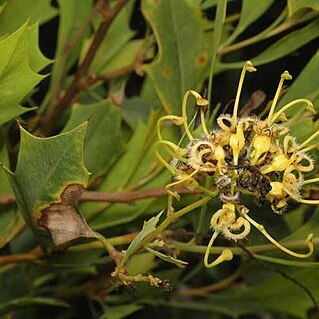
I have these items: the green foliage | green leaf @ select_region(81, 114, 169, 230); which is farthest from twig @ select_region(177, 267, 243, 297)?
green leaf @ select_region(81, 114, 169, 230)

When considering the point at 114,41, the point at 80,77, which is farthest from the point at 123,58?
the point at 80,77

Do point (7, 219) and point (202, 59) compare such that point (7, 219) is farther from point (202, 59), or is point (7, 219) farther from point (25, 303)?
point (202, 59)

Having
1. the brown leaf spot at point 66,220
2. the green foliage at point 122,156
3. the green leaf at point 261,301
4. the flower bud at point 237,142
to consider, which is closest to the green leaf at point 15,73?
the green foliage at point 122,156

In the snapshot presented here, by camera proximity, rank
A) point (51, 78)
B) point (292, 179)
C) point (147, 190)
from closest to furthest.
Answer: point (292, 179) → point (147, 190) → point (51, 78)

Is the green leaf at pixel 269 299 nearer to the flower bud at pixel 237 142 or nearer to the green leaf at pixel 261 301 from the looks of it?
the green leaf at pixel 261 301

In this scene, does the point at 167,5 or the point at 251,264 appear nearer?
the point at 167,5

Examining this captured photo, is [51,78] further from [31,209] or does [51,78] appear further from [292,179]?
[292,179]

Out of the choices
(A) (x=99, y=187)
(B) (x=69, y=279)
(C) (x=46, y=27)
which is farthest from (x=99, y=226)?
(C) (x=46, y=27)
